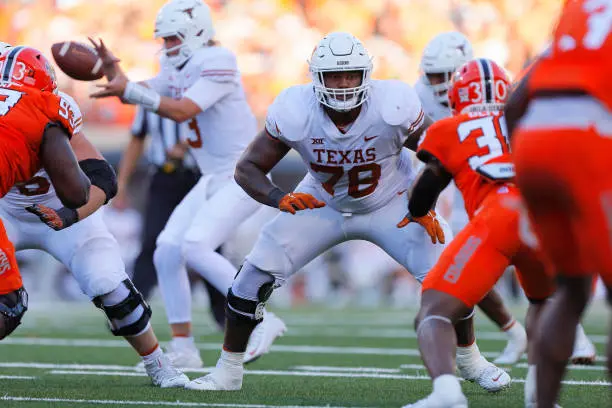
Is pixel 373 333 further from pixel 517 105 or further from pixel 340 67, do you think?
pixel 517 105

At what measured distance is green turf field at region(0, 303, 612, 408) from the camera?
411cm

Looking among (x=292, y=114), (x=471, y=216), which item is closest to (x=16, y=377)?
(x=292, y=114)

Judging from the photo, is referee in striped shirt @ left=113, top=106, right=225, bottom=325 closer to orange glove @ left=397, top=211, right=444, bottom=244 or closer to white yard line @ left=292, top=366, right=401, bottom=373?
white yard line @ left=292, top=366, right=401, bottom=373

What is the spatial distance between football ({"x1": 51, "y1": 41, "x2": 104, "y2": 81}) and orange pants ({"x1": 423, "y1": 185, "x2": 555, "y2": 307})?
95.3 inches

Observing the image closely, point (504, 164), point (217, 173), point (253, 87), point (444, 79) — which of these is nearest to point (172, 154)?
point (217, 173)

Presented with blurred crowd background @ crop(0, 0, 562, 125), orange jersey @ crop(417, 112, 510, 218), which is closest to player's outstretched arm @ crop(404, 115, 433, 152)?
orange jersey @ crop(417, 112, 510, 218)

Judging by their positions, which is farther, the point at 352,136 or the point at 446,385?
the point at 352,136

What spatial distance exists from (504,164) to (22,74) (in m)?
1.70

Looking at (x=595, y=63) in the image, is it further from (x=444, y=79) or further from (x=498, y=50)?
(x=498, y=50)

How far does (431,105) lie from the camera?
614 cm

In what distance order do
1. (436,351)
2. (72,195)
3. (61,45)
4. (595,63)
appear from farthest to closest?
(61,45) → (72,195) → (436,351) → (595,63)

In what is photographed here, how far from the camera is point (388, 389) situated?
4.53m

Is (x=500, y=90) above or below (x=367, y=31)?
above

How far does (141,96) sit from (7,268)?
5.65ft
